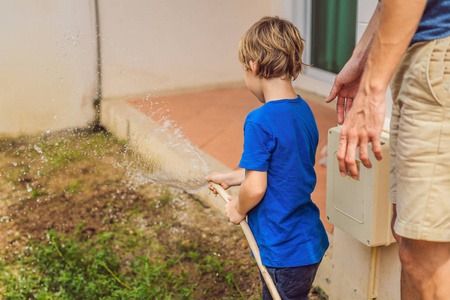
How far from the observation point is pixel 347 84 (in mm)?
1925

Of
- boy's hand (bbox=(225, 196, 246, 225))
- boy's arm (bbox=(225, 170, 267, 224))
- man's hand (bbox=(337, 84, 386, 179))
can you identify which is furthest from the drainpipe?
man's hand (bbox=(337, 84, 386, 179))

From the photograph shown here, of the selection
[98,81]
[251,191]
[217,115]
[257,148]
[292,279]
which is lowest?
[217,115]

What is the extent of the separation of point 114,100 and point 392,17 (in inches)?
147

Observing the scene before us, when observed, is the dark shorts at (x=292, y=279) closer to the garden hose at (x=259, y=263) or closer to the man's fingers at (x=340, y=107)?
the garden hose at (x=259, y=263)

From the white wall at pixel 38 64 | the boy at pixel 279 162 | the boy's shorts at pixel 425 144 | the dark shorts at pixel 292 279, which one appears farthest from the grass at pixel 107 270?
the white wall at pixel 38 64

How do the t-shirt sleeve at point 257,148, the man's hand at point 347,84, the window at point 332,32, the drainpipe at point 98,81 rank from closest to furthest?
the t-shirt sleeve at point 257,148, the man's hand at point 347,84, the window at point 332,32, the drainpipe at point 98,81

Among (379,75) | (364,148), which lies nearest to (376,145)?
(364,148)

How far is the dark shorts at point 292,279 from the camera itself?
1862 millimetres

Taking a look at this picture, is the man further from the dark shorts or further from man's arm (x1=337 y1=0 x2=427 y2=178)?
the dark shorts

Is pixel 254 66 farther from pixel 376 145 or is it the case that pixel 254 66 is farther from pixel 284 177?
pixel 376 145

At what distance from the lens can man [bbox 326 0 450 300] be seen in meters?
1.42

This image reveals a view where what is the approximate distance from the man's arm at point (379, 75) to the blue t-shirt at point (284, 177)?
1.05 feet

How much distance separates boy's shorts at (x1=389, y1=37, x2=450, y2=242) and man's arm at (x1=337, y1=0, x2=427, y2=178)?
71 millimetres

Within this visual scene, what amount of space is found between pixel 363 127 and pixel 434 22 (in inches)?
11.9
